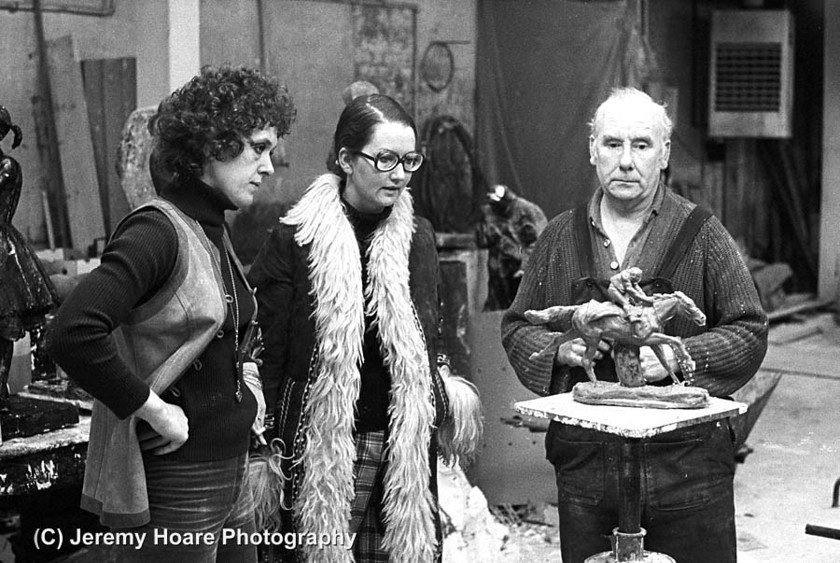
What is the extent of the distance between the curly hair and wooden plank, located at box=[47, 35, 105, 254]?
11.6ft

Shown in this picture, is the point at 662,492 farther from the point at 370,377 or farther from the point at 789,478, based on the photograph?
the point at 789,478

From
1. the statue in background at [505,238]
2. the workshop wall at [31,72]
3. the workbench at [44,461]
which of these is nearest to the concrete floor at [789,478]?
the statue in background at [505,238]

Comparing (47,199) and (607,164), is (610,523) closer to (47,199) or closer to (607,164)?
(607,164)

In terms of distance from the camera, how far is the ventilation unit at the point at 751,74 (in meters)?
10.6

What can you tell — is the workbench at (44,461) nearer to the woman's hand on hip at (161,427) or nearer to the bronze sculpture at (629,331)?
the woman's hand on hip at (161,427)

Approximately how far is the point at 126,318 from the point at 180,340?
0.12m

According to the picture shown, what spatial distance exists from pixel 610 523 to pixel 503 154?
5092 millimetres

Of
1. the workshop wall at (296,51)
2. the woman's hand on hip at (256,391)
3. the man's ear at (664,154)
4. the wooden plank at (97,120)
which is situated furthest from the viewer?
the workshop wall at (296,51)

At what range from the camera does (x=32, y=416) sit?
12.3ft

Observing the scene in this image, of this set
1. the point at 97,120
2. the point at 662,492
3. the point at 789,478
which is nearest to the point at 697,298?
the point at 662,492

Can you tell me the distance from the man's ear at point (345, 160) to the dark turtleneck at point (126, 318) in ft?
2.05

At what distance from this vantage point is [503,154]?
311 inches

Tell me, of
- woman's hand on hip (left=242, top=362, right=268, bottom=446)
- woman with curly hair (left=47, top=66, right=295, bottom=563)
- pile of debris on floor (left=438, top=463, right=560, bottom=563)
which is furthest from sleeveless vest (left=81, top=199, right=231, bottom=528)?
pile of debris on floor (left=438, top=463, right=560, bottom=563)

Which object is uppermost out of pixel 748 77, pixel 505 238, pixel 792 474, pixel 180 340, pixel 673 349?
pixel 748 77
